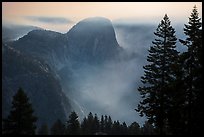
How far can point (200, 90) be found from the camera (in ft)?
103

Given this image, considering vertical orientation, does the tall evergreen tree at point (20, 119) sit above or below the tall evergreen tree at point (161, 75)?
below

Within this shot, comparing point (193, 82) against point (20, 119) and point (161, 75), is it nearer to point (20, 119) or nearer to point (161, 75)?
point (161, 75)

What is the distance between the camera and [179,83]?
32156 millimetres

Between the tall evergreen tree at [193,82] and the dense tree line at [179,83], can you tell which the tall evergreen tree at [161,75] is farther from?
the tall evergreen tree at [193,82]

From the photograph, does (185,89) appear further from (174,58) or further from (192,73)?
(174,58)

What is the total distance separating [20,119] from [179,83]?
15.4 metres

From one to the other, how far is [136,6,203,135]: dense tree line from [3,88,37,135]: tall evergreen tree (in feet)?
40.1

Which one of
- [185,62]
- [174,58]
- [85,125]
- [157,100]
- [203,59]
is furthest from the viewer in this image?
[85,125]

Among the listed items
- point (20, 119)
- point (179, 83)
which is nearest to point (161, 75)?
point (179, 83)

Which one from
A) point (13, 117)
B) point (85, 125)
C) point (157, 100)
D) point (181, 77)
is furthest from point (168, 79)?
point (85, 125)

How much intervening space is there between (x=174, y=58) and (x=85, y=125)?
180ft

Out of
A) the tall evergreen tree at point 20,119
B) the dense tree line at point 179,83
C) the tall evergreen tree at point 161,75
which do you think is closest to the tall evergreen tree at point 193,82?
the dense tree line at point 179,83

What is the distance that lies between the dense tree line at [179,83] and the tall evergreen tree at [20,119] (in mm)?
12235

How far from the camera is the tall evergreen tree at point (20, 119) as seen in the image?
35.7 meters
